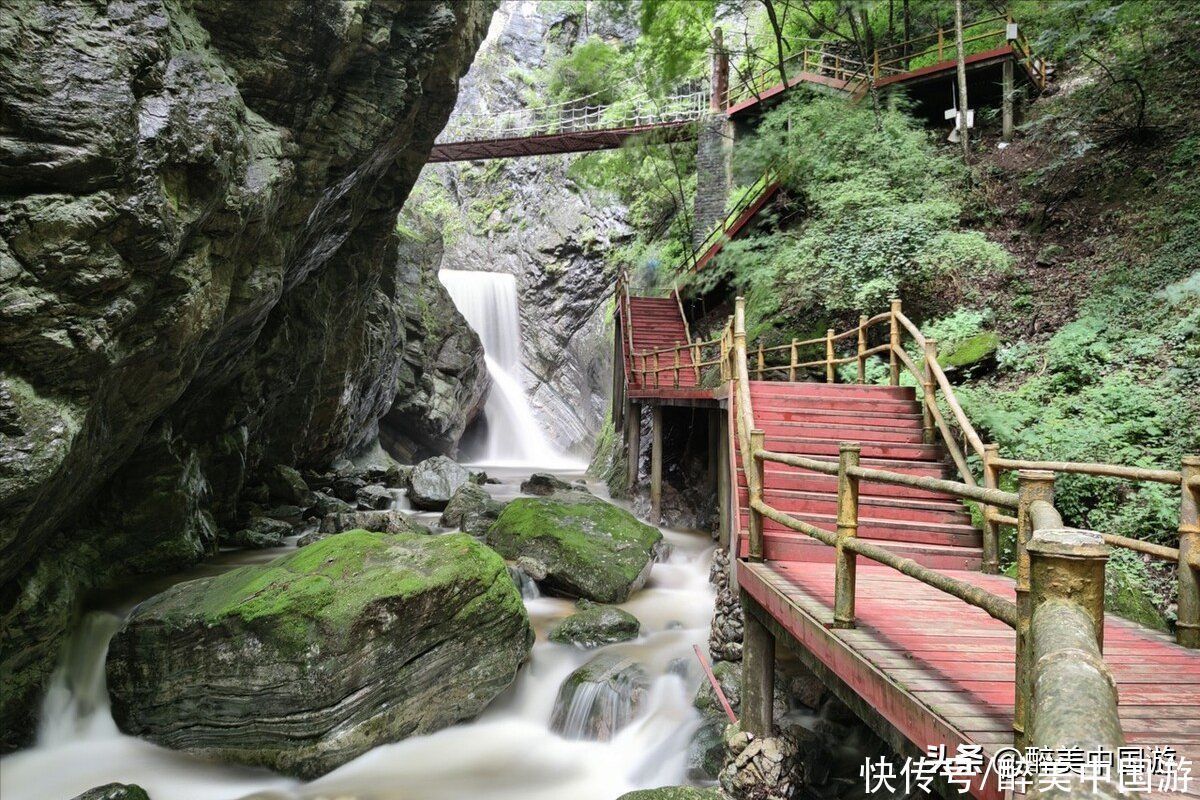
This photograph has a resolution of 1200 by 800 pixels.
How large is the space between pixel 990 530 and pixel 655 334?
42.0 ft

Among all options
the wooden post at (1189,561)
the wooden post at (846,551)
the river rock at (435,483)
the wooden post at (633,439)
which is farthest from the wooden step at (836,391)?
the river rock at (435,483)

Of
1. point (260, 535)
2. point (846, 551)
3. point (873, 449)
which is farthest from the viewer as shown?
point (260, 535)

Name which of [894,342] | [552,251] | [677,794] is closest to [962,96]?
[894,342]

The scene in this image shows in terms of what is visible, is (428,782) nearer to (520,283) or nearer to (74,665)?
(74,665)

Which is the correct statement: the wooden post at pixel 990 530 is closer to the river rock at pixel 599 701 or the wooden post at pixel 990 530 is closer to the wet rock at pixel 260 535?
the river rock at pixel 599 701

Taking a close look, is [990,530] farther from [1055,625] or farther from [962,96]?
[962,96]

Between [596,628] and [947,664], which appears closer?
[947,664]

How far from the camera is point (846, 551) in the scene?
351cm

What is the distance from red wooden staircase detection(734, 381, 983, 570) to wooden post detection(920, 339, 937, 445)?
0.43 ft

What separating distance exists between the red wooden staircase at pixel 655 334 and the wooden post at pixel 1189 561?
1161 cm

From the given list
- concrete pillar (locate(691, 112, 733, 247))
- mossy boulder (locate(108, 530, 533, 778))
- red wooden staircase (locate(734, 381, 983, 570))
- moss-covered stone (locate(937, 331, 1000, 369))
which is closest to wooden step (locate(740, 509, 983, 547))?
red wooden staircase (locate(734, 381, 983, 570))

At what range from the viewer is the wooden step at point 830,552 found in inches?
220

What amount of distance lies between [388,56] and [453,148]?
1360 cm

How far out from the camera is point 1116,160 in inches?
429
